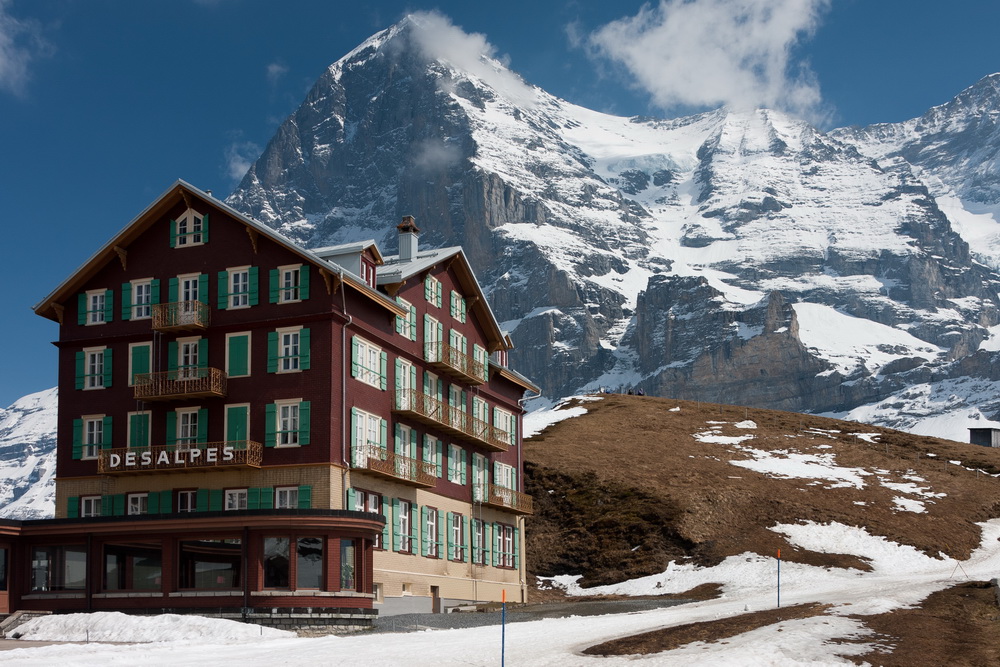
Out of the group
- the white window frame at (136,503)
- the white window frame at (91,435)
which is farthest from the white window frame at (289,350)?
the white window frame at (91,435)

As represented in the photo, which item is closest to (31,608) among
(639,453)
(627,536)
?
(627,536)

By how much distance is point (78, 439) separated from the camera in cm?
5516

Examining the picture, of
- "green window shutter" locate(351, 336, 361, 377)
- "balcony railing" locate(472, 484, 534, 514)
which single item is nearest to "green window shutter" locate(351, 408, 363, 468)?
"green window shutter" locate(351, 336, 361, 377)

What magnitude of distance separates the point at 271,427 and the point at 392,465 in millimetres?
5740

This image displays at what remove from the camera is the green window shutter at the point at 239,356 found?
51938mm

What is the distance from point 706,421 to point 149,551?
260ft

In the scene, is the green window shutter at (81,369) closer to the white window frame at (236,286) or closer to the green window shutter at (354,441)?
the white window frame at (236,286)

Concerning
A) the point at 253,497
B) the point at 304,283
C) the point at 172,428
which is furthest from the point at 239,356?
the point at 253,497

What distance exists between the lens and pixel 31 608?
47531 mm

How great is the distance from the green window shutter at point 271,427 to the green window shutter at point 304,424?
3.83 feet

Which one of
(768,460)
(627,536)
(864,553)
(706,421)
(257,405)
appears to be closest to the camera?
(257,405)

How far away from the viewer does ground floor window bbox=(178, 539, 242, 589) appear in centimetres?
4450

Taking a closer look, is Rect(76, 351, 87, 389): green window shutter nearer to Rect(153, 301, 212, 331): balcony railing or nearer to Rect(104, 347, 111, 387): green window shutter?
Rect(104, 347, 111, 387): green window shutter

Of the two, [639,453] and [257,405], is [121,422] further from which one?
[639,453]
